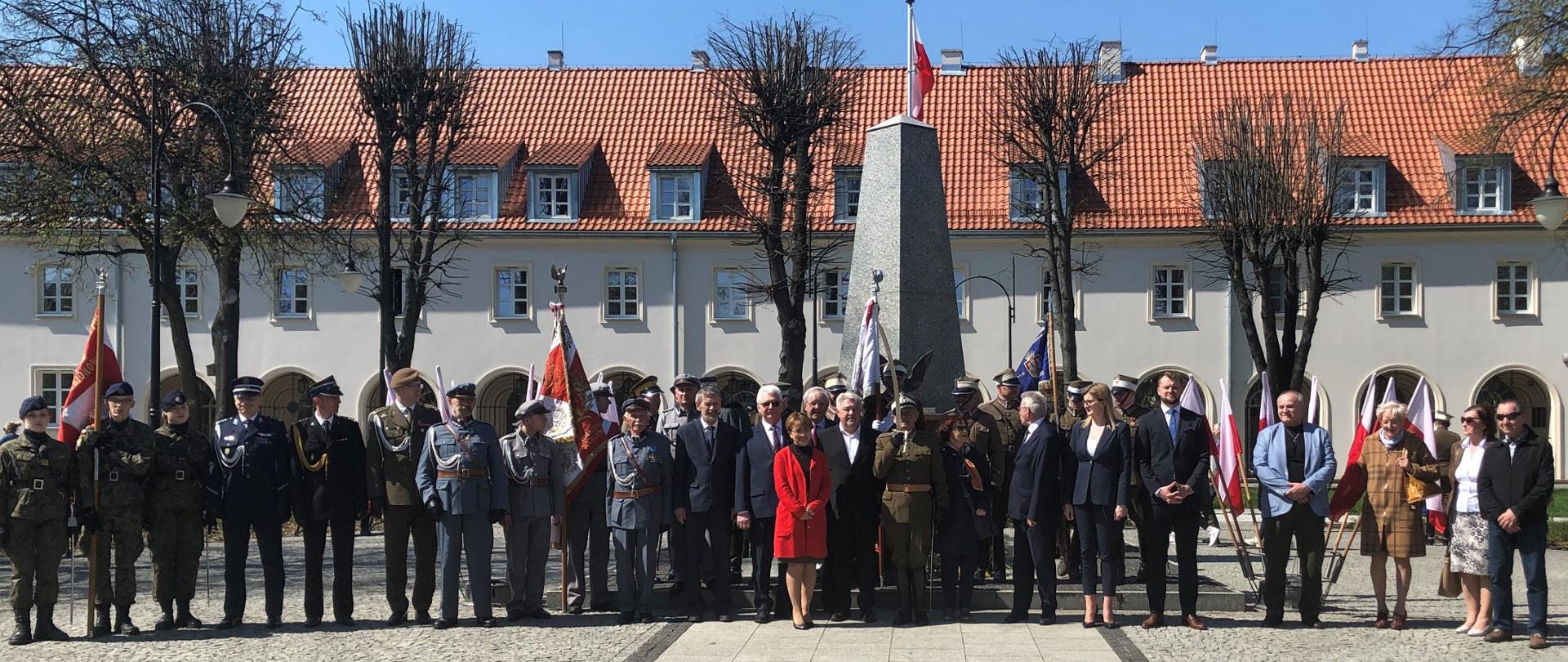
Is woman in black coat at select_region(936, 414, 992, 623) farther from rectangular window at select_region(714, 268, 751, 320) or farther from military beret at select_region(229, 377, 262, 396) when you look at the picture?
rectangular window at select_region(714, 268, 751, 320)

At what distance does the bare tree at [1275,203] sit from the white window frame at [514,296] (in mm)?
14092

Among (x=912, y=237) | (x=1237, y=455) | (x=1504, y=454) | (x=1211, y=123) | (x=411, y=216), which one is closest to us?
(x=1504, y=454)

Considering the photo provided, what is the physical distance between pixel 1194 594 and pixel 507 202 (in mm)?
26524

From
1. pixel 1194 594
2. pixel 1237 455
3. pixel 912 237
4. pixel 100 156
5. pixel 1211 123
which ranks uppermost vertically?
pixel 1211 123

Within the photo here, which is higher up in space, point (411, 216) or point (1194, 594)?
point (411, 216)

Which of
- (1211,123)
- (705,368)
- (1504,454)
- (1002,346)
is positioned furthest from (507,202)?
(1504,454)

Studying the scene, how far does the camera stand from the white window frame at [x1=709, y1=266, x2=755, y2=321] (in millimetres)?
34719

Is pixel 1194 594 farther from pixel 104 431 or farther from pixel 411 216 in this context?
pixel 411 216

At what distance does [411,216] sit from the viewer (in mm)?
28703

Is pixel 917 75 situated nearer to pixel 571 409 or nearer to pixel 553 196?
pixel 571 409

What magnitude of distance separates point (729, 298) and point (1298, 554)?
2495 centimetres

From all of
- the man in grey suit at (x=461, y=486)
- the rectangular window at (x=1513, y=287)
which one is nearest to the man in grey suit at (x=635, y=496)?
the man in grey suit at (x=461, y=486)

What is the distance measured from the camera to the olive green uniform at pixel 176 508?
10219 mm

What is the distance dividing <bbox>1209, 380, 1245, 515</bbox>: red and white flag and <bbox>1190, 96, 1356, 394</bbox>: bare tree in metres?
17.4
